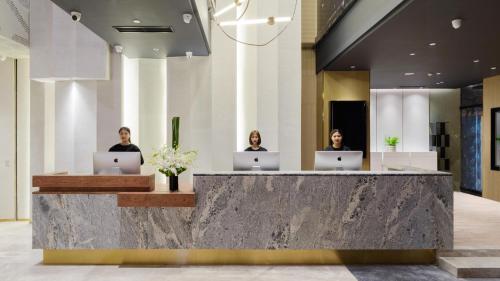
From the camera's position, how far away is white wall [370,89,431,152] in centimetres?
1291

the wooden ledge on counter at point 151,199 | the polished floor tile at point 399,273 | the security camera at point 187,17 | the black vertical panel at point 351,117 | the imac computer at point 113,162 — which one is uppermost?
the security camera at point 187,17

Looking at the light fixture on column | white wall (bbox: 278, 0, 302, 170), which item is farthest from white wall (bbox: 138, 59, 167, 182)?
white wall (bbox: 278, 0, 302, 170)

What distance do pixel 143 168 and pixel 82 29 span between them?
9.09 feet

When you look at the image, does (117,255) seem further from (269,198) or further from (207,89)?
(207,89)

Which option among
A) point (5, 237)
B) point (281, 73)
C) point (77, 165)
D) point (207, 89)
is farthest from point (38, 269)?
point (281, 73)

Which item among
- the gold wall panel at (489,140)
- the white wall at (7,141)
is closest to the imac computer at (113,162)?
the white wall at (7,141)

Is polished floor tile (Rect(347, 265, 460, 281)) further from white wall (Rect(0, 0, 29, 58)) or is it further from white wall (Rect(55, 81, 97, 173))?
white wall (Rect(0, 0, 29, 58))

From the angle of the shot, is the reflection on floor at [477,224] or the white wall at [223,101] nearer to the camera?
the reflection on floor at [477,224]

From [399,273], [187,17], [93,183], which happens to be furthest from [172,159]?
[399,273]

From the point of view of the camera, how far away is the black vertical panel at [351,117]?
970cm

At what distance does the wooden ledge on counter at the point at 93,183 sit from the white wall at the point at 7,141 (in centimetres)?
373

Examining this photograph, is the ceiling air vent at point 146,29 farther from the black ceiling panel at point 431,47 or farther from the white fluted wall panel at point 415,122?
the white fluted wall panel at point 415,122

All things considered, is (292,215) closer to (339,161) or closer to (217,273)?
(339,161)

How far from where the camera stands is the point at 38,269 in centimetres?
515
